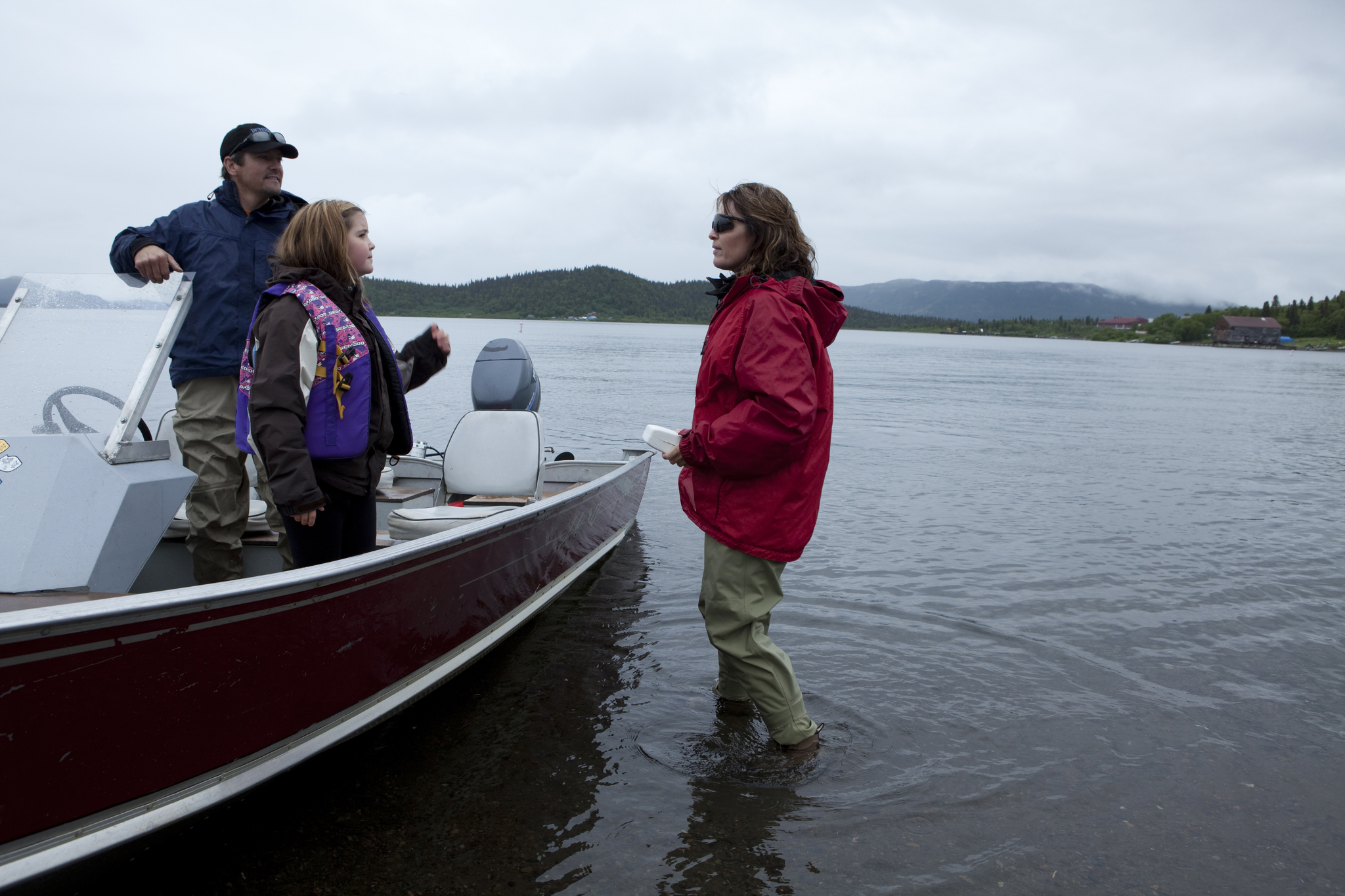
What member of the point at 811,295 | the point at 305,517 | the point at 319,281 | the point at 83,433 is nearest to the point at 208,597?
the point at 305,517

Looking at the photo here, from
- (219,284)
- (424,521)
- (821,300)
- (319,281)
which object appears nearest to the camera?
(319,281)

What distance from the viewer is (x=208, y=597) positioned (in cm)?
245

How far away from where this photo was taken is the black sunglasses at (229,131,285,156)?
12.4 ft

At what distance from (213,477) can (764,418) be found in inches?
104

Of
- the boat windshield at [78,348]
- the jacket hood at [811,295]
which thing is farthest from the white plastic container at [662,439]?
the boat windshield at [78,348]

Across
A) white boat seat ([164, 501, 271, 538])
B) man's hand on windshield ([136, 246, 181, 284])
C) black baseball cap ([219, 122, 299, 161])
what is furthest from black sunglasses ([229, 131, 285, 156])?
white boat seat ([164, 501, 271, 538])

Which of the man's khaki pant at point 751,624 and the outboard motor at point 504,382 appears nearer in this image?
the man's khaki pant at point 751,624

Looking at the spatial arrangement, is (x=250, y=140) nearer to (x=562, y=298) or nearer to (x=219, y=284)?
(x=219, y=284)

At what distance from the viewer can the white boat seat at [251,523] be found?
4195mm

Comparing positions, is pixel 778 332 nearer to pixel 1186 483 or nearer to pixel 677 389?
pixel 1186 483

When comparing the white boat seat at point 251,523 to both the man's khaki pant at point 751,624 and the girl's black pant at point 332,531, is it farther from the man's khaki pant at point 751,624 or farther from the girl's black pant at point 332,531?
the man's khaki pant at point 751,624

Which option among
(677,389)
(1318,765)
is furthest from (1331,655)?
(677,389)

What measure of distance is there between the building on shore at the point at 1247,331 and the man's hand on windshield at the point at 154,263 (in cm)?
13420

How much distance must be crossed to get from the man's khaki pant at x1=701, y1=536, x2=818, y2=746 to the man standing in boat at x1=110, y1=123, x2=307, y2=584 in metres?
1.91
